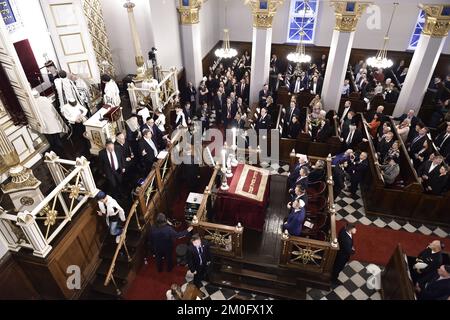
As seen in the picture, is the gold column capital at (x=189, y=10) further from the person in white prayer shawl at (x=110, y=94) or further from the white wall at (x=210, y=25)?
the person in white prayer shawl at (x=110, y=94)

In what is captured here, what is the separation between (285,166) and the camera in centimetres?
1024

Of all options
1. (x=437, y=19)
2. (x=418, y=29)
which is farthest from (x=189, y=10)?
(x=418, y=29)

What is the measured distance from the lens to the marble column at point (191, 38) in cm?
1127

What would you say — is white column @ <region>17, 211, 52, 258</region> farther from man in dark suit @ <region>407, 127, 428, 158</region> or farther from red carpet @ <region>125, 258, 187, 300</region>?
man in dark suit @ <region>407, 127, 428, 158</region>

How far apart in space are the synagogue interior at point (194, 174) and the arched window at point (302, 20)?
4.90 metres

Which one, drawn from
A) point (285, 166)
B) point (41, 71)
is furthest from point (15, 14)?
point (285, 166)

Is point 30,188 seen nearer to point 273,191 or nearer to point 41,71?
point 41,71

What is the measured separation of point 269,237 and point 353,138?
4.42m

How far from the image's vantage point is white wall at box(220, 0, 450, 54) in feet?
46.8

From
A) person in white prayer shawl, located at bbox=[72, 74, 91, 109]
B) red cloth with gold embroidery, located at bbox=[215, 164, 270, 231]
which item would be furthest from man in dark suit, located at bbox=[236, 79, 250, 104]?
person in white prayer shawl, located at bbox=[72, 74, 91, 109]

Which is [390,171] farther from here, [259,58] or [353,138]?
[259,58]

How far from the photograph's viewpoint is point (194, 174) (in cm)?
853

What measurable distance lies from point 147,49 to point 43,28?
3.19m

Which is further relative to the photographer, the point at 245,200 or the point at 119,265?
the point at 245,200
